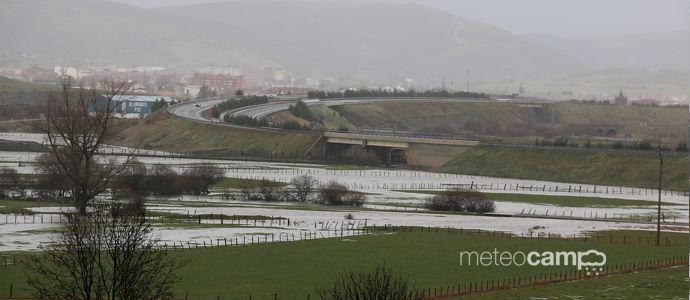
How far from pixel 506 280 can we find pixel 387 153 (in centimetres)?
7794

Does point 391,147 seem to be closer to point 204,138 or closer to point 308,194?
point 204,138

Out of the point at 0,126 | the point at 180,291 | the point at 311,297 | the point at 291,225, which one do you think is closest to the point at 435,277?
the point at 311,297

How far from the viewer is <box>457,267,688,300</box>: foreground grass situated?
39000 mm

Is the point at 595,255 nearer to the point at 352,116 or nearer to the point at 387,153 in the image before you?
the point at 387,153

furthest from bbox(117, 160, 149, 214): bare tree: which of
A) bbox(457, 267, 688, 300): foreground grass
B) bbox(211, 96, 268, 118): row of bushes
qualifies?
bbox(211, 96, 268, 118): row of bushes

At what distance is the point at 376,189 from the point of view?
8775cm

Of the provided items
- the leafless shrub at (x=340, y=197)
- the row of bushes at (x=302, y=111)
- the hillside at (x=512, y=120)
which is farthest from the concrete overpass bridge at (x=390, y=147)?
the leafless shrub at (x=340, y=197)

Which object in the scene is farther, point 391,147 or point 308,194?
point 391,147

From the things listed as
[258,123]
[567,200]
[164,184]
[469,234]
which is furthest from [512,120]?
[469,234]

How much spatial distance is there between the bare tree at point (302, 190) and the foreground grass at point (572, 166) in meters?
24.8

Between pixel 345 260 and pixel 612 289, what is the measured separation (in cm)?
1129

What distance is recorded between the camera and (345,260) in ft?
157

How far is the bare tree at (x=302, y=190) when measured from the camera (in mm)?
80250

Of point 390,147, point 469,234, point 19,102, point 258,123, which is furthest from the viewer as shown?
point 19,102
